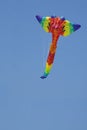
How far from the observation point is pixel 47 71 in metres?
41.5

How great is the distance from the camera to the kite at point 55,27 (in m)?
40.6

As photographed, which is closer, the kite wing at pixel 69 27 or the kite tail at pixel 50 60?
the kite wing at pixel 69 27

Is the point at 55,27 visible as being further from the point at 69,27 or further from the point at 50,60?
the point at 50,60

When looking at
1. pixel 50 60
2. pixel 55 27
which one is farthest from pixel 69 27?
pixel 50 60

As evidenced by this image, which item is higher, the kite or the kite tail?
the kite

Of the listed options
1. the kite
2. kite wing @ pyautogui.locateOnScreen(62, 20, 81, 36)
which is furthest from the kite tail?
kite wing @ pyautogui.locateOnScreen(62, 20, 81, 36)

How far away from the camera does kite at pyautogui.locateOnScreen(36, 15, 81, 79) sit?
40562 millimetres

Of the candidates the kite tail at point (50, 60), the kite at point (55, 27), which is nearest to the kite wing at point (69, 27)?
the kite at point (55, 27)

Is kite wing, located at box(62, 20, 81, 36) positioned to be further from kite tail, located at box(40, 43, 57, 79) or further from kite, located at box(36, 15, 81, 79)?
kite tail, located at box(40, 43, 57, 79)

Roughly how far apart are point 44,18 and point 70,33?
40.3 inches

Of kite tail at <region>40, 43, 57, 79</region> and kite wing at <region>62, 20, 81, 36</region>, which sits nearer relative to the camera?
kite wing at <region>62, 20, 81, 36</region>

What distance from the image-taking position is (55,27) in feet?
133

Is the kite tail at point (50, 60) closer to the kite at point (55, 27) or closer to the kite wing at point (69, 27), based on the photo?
the kite at point (55, 27)

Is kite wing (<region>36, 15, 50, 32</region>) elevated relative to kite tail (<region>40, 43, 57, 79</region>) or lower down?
elevated
